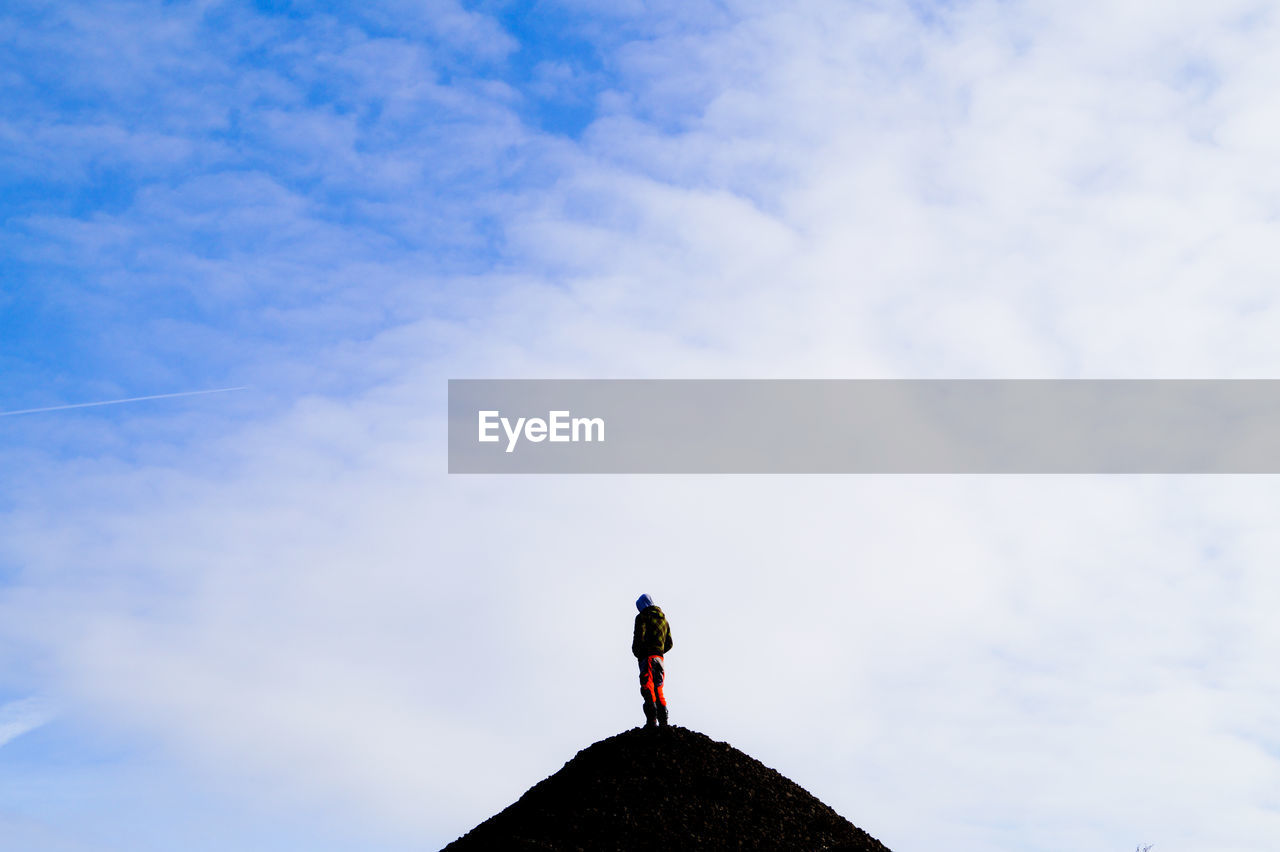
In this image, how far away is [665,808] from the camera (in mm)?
22562

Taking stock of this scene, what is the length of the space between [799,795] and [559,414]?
429 inches

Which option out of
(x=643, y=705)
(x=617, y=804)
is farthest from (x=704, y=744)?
(x=617, y=804)

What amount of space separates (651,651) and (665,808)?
3.61 metres

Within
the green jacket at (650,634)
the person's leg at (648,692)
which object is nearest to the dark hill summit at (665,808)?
the person's leg at (648,692)

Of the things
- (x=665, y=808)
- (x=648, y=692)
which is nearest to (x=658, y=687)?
(x=648, y=692)

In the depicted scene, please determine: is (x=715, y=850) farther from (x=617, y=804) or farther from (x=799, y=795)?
(x=799, y=795)

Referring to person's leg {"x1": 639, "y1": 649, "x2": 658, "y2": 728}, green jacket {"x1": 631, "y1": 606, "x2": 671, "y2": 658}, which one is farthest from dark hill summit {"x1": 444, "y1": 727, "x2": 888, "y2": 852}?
green jacket {"x1": 631, "y1": 606, "x2": 671, "y2": 658}

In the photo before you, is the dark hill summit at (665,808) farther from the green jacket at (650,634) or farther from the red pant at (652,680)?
the green jacket at (650,634)

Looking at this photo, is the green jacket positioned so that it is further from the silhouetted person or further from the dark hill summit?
the dark hill summit

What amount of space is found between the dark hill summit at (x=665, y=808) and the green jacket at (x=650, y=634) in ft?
6.77

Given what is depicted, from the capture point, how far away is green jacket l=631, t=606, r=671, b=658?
2495 centimetres

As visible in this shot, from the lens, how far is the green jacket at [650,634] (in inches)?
982

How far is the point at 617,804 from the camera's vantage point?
22.8m

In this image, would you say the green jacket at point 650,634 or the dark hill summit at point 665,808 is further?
the green jacket at point 650,634
